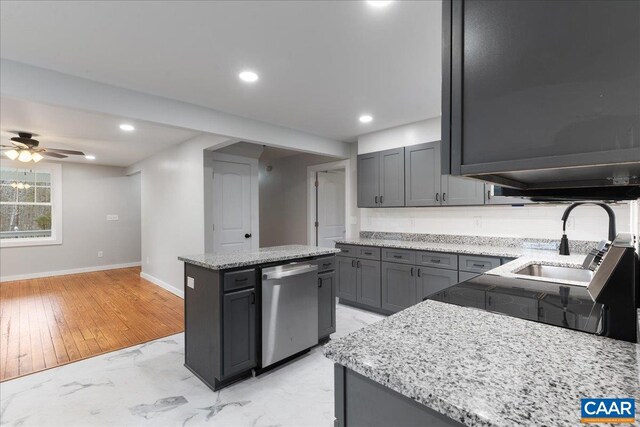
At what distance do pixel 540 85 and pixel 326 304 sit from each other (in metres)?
2.82

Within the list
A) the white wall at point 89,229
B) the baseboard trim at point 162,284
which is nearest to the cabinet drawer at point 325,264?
the baseboard trim at point 162,284

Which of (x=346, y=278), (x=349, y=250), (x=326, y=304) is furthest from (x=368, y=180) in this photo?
(x=326, y=304)

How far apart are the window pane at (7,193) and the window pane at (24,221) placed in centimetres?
14

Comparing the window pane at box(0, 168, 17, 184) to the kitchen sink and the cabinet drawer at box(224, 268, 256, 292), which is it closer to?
the cabinet drawer at box(224, 268, 256, 292)

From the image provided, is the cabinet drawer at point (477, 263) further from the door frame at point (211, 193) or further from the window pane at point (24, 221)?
the window pane at point (24, 221)

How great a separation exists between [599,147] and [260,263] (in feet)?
7.35

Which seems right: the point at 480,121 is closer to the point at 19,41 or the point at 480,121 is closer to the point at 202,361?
the point at 202,361

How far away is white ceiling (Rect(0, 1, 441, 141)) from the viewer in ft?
5.72

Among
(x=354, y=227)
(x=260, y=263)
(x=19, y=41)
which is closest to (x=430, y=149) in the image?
(x=354, y=227)

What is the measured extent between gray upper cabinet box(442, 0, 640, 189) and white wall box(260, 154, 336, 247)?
16.0ft

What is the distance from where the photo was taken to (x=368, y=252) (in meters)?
3.94

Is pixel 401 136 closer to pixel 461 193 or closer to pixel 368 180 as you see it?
pixel 368 180

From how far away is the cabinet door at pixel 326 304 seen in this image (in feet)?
9.82

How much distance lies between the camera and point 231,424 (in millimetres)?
A: 1933
